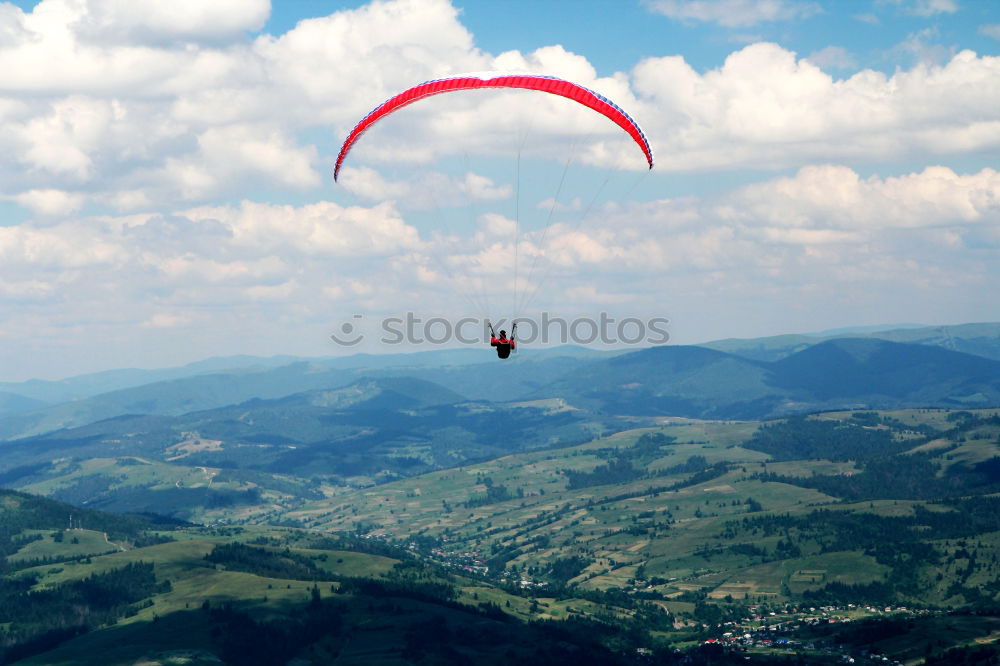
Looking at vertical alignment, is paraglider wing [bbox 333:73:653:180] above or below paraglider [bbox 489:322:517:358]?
above

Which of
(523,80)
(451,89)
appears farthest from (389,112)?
(523,80)

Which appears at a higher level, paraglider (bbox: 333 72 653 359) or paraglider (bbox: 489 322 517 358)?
paraglider (bbox: 333 72 653 359)

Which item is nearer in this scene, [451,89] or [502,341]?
[451,89]

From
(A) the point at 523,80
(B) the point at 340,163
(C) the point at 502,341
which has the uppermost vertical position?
(A) the point at 523,80

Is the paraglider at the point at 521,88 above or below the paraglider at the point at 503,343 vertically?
above

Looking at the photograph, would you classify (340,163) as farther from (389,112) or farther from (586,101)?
(586,101)

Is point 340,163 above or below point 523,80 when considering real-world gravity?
below

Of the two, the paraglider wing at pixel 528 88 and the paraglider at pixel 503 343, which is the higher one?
the paraglider wing at pixel 528 88
